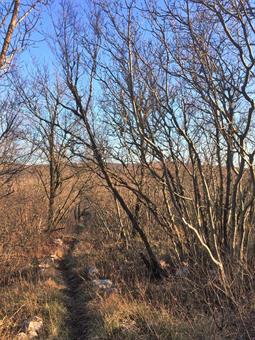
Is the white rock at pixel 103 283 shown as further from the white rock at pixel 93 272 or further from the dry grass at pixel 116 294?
the white rock at pixel 93 272

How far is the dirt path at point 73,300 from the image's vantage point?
18.6ft

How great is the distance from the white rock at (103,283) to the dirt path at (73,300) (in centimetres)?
38

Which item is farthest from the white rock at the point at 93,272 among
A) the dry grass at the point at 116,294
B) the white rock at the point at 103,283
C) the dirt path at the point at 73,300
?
the white rock at the point at 103,283

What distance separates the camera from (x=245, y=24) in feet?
15.5

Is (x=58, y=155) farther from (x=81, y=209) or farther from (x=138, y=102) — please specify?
(x=138, y=102)

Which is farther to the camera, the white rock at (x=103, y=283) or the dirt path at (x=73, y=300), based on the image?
the white rock at (x=103, y=283)

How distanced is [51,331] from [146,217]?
5.79 metres

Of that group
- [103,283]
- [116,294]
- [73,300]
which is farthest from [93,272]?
[116,294]

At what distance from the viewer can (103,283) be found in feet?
24.5

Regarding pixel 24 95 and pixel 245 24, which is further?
pixel 24 95

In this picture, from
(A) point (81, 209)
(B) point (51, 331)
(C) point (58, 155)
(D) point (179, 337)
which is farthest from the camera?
(A) point (81, 209)

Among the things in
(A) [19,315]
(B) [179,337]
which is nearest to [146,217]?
(A) [19,315]

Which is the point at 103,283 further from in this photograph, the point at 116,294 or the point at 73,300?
the point at 116,294

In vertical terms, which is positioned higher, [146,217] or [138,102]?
[138,102]
